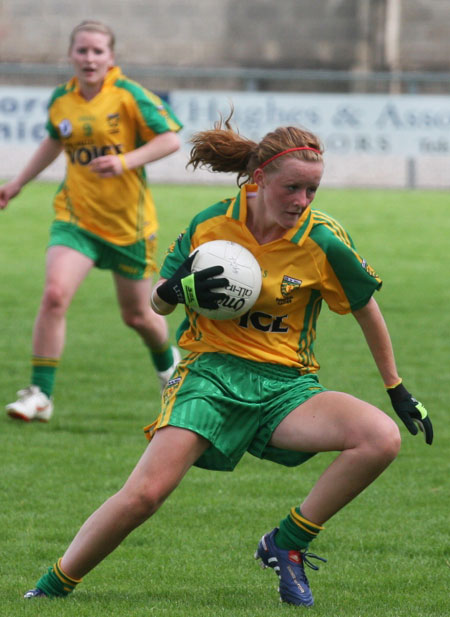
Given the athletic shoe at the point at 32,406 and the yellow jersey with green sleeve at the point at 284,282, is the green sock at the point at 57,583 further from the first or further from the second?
the athletic shoe at the point at 32,406

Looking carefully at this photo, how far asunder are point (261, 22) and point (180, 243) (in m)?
27.0

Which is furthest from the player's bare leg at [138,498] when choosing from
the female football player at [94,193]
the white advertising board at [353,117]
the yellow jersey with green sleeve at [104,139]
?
the white advertising board at [353,117]

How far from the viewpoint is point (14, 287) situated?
12.1m

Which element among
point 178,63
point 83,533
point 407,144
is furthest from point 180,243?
point 178,63

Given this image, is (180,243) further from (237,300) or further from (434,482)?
(434,482)

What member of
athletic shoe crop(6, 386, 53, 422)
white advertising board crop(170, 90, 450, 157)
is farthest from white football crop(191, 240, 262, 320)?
white advertising board crop(170, 90, 450, 157)

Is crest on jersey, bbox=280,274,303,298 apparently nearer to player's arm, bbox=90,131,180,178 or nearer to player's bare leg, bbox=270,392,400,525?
player's bare leg, bbox=270,392,400,525

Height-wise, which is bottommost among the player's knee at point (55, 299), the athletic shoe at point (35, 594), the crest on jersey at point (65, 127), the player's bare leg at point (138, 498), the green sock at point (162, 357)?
the green sock at point (162, 357)

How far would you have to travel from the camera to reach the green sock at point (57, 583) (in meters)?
3.92

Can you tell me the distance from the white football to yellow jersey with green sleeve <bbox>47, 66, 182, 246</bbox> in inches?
119

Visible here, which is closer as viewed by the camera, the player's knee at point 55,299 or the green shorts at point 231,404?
the green shorts at point 231,404

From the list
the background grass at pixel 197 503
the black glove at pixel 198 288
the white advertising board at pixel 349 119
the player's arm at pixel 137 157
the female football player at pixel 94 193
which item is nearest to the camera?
the black glove at pixel 198 288

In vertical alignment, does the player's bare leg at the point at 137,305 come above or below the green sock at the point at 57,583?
below

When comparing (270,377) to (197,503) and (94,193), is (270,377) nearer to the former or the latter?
(197,503)
